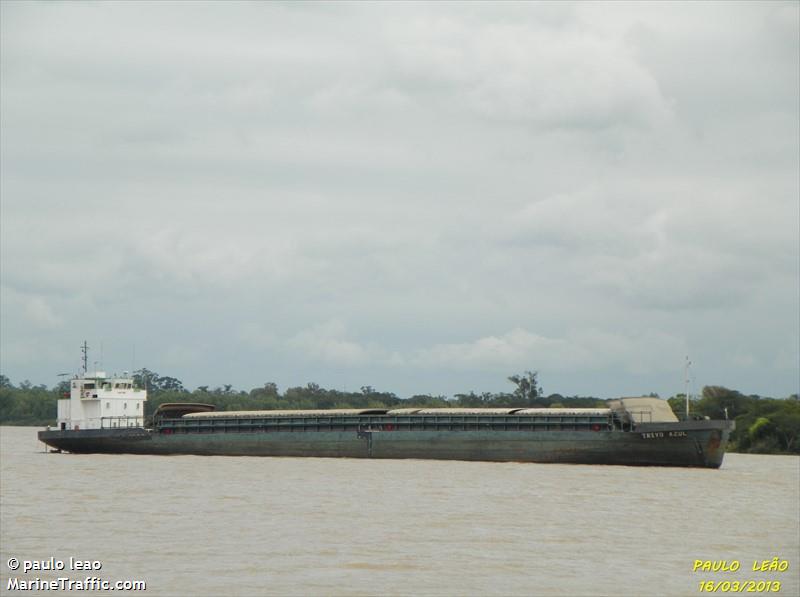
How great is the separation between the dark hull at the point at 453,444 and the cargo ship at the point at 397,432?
6cm

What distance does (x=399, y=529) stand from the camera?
32.2 m

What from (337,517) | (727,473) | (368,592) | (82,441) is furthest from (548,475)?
(82,441)

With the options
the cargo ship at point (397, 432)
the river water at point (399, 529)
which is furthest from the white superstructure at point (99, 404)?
the river water at point (399, 529)

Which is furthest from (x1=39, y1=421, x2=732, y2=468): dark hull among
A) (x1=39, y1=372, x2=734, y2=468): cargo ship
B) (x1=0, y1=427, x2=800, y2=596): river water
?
(x1=0, y1=427, x2=800, y2=596): river water

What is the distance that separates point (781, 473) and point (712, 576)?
3791cm

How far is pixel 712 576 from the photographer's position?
25.1m

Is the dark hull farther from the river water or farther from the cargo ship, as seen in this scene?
the river water

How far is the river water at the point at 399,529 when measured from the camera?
79.8ft

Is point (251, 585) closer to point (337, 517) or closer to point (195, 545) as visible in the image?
point (195, 545)

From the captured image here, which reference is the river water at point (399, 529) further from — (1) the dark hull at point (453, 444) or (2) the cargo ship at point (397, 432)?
(2) the cargo ship at point (397, 432)

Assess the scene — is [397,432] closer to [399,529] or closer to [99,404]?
[99,404]

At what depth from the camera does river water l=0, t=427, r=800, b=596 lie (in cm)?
2431

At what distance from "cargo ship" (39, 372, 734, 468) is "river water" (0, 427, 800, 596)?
4.28 metres

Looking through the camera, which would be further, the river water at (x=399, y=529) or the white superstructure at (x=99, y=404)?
the white superstructure at (x=99, y=404)
